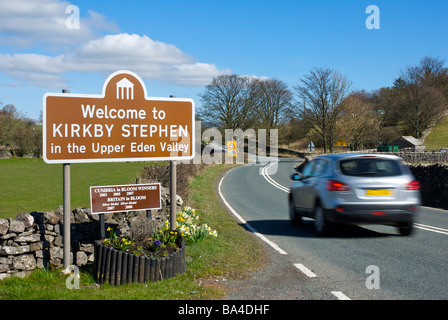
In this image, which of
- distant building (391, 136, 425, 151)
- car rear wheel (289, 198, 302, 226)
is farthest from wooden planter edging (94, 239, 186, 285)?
distant building (391, 136, 425, 151)

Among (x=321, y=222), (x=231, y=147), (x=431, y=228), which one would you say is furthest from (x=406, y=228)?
(x=231, y=147)

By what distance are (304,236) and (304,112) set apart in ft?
183

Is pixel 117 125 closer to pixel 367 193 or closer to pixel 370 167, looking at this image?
pixel 367 193

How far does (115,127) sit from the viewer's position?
7.88 metres

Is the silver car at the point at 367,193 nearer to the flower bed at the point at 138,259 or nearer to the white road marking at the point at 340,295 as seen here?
the white road marking at the point at 340,295

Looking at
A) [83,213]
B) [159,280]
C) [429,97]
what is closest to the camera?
[159,280]

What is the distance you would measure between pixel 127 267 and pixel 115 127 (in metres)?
2.62

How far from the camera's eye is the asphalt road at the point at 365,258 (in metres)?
6.13

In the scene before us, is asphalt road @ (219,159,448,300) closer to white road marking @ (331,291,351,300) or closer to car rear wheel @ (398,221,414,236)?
white road marking @ (331,291,351,300)

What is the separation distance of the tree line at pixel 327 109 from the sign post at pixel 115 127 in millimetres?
55877

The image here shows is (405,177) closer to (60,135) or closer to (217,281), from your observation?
(217,281)

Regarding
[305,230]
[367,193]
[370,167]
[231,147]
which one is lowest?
[305,230]
